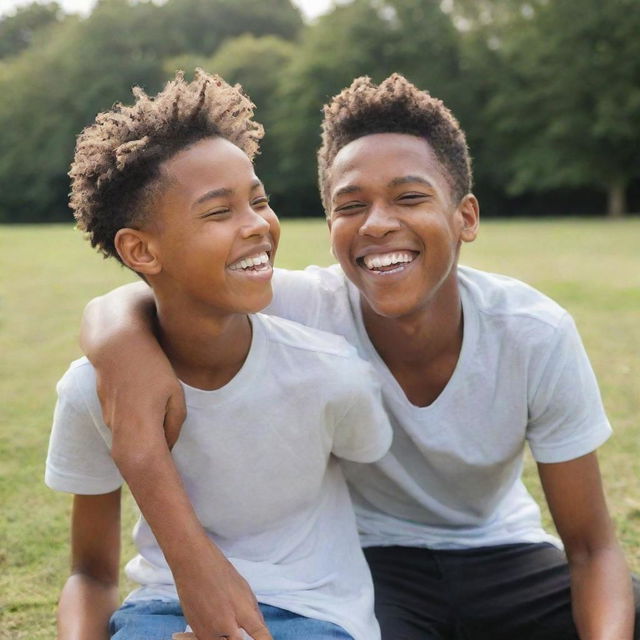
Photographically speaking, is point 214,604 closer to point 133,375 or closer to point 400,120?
point 133,375

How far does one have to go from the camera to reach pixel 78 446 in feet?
7.61

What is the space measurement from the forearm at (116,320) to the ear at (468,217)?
0.96m

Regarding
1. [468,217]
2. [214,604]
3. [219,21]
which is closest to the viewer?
[214,604]

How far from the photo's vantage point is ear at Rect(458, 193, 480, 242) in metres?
2.80

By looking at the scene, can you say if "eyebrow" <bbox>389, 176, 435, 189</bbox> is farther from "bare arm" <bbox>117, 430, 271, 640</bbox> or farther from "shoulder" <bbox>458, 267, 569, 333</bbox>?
"bare arm" <bbox>117, 430, 271, 640</bbox>

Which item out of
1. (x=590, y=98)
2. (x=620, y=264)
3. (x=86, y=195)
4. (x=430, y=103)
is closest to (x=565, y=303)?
(x=620, y=264)

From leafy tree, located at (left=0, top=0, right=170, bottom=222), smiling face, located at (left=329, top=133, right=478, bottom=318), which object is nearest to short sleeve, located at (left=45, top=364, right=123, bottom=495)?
smiling face, located at (left=329, top=133, right=478, bottom=318)

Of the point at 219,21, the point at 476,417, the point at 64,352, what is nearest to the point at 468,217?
the point at 476,417

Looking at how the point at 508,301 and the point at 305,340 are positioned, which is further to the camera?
the point at 508,301

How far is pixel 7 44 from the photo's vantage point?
5756 cm

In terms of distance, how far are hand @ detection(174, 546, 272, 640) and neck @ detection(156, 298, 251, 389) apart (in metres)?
0.48

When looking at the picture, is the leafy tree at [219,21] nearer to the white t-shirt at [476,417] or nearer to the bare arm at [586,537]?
the white t-shirt at [476,417]

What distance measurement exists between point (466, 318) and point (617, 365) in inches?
163

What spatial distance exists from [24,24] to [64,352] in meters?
56.3
